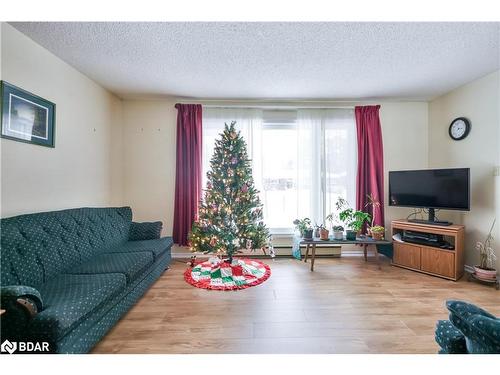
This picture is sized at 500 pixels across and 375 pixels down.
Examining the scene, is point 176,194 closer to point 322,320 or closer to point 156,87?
point 156,87

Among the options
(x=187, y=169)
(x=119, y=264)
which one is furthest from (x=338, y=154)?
(x=119, y=264)

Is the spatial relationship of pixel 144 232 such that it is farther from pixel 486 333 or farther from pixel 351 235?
pixel 486 333

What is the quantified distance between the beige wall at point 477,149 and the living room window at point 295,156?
1.40 metres

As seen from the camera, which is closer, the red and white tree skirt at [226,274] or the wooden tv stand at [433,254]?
the red and white tree skirt at [226,274]

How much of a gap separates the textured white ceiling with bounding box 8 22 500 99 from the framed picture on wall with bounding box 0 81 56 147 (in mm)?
594

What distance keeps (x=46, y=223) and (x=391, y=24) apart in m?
3.57

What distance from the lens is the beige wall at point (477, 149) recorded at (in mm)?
2703

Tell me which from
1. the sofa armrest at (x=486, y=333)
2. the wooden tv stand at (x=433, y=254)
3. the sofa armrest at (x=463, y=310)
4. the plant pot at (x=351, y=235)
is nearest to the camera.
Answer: the sofa armrest at (x=486, y=333)

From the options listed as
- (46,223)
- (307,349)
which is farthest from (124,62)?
(307,349)

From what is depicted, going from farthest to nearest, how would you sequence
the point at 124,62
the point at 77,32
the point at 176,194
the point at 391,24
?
the point at 176,194 < the point at 124,62 < the point at 77,32 < the point at 391,24

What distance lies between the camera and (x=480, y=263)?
9.12ft

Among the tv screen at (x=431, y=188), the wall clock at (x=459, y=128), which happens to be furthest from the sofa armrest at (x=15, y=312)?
the wall clock at (x=459, y=128)

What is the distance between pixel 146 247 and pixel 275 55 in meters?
2.72

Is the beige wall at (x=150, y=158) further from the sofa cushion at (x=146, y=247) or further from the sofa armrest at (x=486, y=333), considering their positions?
the sofa armrest at (x=486, y=333)
